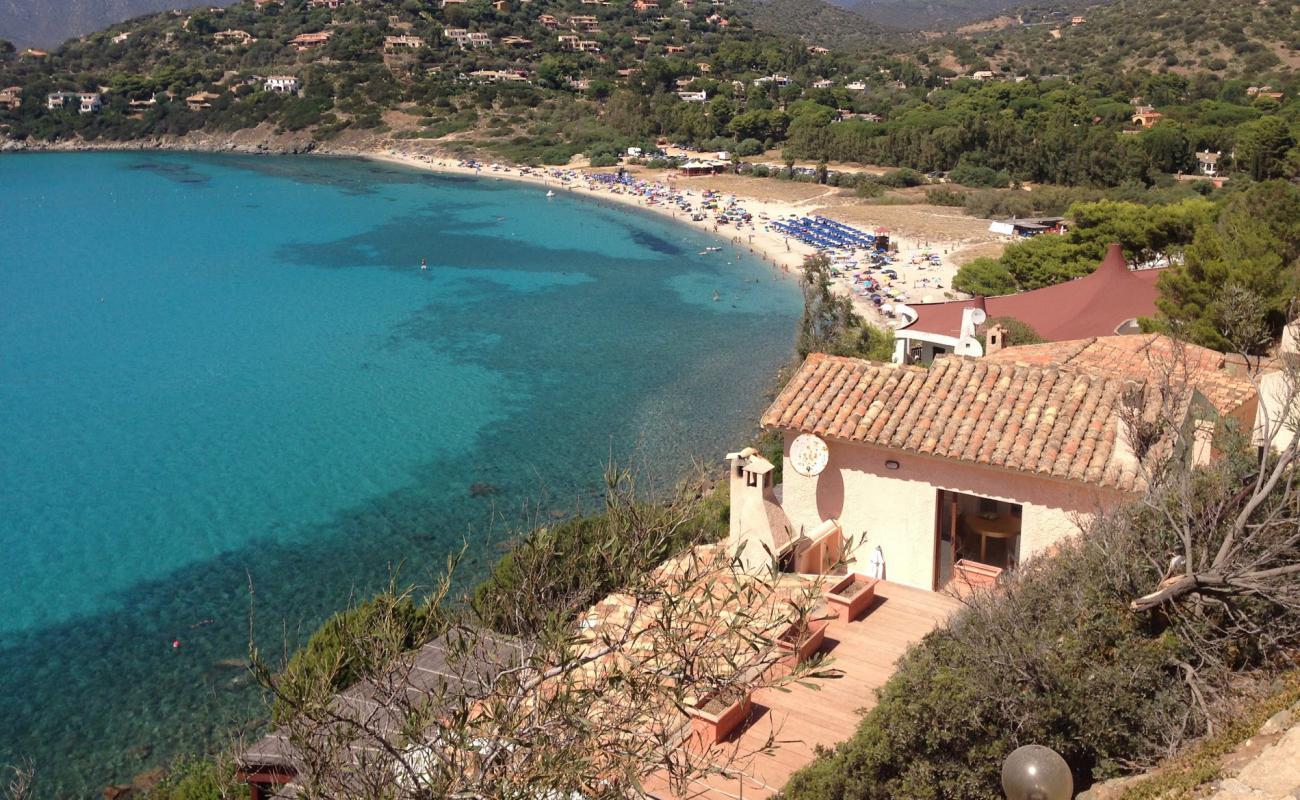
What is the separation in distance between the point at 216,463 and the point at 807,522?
18.2 m

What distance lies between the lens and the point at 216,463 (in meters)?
24.0

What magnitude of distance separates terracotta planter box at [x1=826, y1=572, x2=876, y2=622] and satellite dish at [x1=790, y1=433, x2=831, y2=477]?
50.9 inches

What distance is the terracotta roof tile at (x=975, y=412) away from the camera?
8766mm

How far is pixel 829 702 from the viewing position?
22.8 ft

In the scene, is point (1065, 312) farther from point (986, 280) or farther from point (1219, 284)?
point (986, 280)

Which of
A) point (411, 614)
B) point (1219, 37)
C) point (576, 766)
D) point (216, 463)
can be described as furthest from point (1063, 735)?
point (1219, 37)

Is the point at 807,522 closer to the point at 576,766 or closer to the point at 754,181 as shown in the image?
the point at 576,766

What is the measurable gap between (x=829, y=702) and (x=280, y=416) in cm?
2332

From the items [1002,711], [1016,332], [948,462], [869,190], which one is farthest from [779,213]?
[1002,711]

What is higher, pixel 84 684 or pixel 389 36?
pixel 389 36

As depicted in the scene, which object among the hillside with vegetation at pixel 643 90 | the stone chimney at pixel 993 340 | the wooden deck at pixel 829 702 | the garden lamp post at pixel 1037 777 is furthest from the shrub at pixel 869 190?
the garden lamp post at pixel 1037 777

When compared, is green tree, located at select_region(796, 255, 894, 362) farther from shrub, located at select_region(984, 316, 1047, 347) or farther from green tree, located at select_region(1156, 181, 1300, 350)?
green tree, located at select_region(1156, 181, 1300, 350)

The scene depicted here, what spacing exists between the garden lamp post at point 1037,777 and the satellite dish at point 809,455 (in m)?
4.45

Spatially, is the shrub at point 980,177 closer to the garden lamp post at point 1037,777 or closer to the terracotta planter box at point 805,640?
the terracotta planter box at point 805,640
